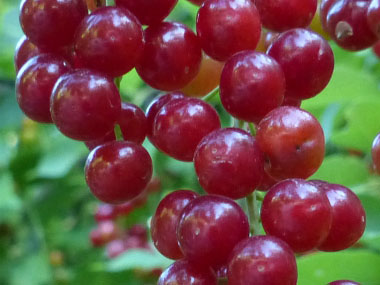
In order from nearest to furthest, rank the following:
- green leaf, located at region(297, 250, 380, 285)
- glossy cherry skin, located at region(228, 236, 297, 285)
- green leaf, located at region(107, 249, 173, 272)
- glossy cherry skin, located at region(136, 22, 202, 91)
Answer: glossy cherry skin, located at region(228, 236, 297, 285) → glossy cherry skin, located at region(136, 22, 202, 91) → green leaf, located at region(297, 250, 380, 285) → green leaf, located at region(107, 249, 173, 272)

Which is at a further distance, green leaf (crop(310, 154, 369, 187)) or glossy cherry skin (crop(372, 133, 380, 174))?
green leaf (crop(310, 154, 369, 187))

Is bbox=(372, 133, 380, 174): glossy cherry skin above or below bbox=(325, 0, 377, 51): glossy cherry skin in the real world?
below

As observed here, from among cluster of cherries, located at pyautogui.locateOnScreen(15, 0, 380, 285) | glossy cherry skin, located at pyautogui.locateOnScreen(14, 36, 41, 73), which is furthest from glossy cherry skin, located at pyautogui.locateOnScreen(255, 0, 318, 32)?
glossy cherry skin, located at pyautogui.locateOnScreen(14, 36, 41, 73)

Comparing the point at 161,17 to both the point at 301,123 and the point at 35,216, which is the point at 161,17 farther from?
the point at 35,216

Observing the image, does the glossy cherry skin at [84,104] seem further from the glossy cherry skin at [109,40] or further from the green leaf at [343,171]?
the green leaf at [343,171]

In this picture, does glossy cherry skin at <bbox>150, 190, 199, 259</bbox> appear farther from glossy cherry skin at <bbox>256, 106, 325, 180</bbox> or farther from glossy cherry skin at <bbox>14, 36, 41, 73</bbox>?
glossy cherry skin at <bbox>14, 36, 41, 73</bbox>

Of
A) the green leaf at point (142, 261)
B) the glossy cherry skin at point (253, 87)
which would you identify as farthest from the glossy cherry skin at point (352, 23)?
the green leaf at point (142, 261)
